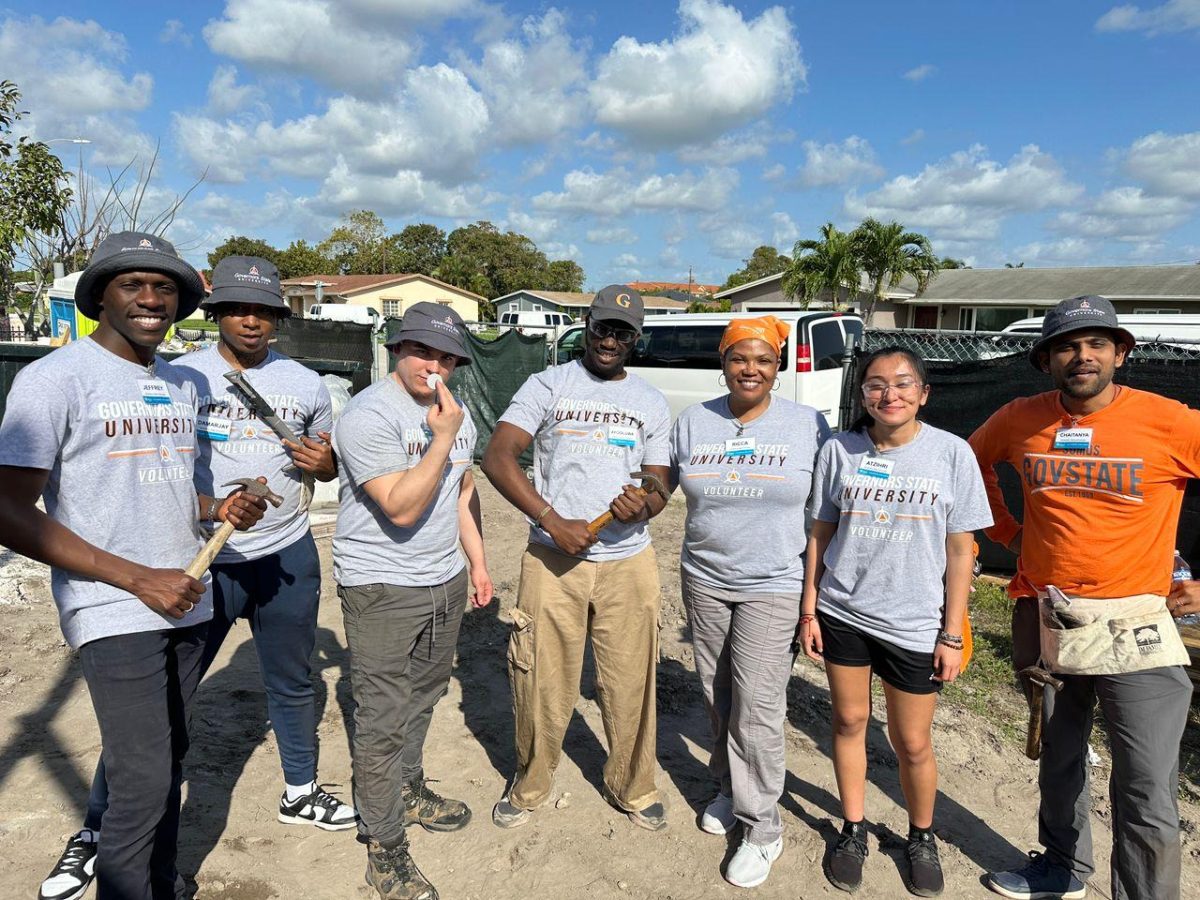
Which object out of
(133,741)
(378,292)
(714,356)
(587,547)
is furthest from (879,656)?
(378,292)

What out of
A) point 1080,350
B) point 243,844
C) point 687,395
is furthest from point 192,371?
point 687,395

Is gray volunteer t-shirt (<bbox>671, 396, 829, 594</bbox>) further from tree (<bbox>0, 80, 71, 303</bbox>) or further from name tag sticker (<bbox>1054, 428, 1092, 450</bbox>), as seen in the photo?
tree (<bbox>0, 80, 71, 303</bbox>)

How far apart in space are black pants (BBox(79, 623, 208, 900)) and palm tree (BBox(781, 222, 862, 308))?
88.1 feet

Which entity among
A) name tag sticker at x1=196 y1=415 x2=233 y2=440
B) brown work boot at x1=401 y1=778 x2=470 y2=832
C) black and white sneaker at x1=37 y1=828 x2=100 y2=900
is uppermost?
name tag sticker at x1=196 y1=415 x2=233 y2=440

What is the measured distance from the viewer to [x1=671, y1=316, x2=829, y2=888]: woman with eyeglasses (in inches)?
110

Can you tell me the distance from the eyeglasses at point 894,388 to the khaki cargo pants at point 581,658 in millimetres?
1001

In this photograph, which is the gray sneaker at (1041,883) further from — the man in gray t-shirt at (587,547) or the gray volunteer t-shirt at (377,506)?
the gray volunteer t-shirt at (377,506)

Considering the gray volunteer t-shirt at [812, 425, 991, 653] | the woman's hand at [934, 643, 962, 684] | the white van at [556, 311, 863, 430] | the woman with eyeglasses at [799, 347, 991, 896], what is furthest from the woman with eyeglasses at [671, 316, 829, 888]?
the white van at [556, 311, 863, 430]

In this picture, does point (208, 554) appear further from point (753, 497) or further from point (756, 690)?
point (756, 690)

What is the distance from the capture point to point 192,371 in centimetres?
261

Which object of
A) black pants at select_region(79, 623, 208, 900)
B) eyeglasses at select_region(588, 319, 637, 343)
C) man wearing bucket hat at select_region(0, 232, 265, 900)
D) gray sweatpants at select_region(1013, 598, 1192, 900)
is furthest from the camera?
eyeglasses at select_region(588, 319, 637, 343)

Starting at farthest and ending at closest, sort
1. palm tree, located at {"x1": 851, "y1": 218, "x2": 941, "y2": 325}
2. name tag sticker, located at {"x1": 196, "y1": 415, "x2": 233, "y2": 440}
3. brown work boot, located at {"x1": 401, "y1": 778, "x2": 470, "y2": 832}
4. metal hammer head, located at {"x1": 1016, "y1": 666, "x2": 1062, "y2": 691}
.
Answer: palm tree, located at {"x1": 851, "y1": 218, "x2": 941, "y2": 325} < brown work boot, located at {"x1": 401, "y1": 778, "x2": 470, "y2": 832} < name tag sticker, located at {"x1": 196, "y1": 415, "x2": 233, "y2": 440} < metal hammer head, located at {"x1": 1016, "y1": 666, "x2": 1062, "y2": 691}

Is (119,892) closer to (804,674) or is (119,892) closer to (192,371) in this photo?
(192,371)

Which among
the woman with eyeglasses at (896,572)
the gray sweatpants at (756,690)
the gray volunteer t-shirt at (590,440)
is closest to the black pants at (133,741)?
the gray volunteer t-shirt at (590,440)
